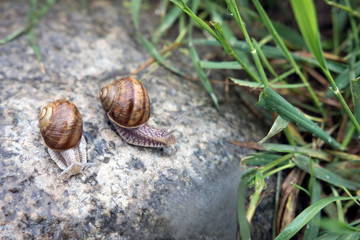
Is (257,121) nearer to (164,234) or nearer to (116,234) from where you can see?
(164,234)

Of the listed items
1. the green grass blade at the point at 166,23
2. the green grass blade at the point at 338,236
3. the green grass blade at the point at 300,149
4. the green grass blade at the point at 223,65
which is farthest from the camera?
the green grass blade at the point at 166,23

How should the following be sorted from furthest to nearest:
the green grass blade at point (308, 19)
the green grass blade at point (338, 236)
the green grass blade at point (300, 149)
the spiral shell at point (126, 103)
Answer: the green grass blade at point (300, 149) → the spiral shell at point (126, 103) → the green grass blade at point (338, 236) → the green grass blade at point (308, 19)

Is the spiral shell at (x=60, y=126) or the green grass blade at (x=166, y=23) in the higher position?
the green grass blade at (x=166, y=23)

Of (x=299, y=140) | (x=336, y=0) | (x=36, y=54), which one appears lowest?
(x=36, y=54)

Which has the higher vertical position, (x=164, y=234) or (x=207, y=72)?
(x=207, y=72)

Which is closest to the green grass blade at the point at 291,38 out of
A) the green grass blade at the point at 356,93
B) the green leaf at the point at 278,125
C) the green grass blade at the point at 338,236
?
the green grass blade at the point at 356,93

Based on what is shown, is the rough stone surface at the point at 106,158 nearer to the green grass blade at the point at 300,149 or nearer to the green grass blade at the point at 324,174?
the green grass blade at the point at 300,149

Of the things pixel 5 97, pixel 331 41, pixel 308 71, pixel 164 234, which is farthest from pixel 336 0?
pixel 5 97
